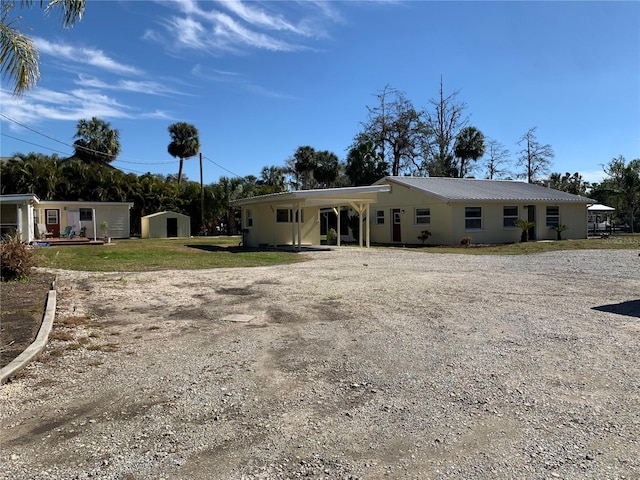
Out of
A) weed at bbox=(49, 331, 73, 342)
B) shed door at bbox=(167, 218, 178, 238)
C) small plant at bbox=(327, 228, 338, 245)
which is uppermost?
shed door at bbox=(167, 218, 178, 238)

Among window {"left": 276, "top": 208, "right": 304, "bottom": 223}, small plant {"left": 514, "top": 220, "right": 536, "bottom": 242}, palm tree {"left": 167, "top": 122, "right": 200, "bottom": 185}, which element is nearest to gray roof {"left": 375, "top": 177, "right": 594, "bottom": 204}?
small plant {"left": 514, "top": 220, "right": 536, "bottom": 242}

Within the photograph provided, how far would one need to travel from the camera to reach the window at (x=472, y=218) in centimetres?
2552

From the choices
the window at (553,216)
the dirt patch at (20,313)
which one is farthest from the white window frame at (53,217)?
the window at (553,216)

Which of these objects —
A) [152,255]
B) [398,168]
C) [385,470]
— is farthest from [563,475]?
[398,168]

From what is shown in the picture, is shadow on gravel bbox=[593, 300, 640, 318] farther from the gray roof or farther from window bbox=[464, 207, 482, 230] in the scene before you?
window bbox=[464, 207, 482, 230]

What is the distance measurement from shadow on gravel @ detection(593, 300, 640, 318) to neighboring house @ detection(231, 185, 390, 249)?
13.4m

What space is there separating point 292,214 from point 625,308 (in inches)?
679

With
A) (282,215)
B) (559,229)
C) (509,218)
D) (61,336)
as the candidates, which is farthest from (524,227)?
(61,336)

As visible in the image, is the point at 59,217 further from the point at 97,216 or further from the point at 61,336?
the point at 61,336

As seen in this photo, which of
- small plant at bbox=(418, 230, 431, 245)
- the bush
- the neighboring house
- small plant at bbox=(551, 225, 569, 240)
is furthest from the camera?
small plant at bbox=(551, 225, 569, 240)

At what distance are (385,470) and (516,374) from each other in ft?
7.08

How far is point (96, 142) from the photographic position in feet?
134

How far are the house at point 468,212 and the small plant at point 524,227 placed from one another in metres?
0.43

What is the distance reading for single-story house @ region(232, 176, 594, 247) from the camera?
948 inches
